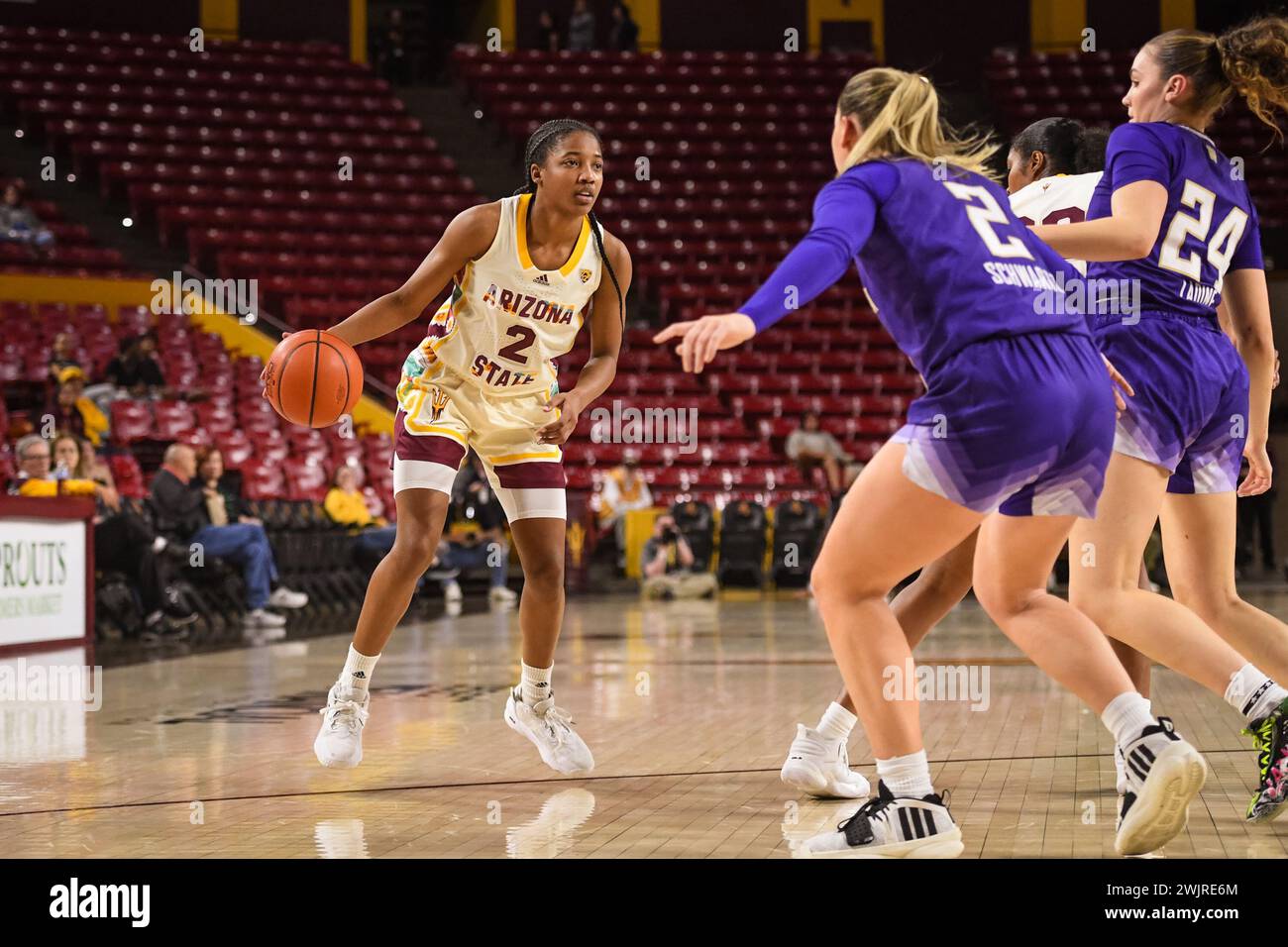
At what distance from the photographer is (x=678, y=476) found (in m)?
15.2

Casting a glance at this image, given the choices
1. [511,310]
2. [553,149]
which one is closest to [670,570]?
[511,310]

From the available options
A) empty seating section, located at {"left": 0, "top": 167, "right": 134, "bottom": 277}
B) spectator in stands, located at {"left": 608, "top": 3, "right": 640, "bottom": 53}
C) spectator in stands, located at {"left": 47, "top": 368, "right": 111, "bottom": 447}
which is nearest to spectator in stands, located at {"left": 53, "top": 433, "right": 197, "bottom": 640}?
spectator in stands, located at {"left": 47, "top": 368, "right": 111, "bottom": 447}

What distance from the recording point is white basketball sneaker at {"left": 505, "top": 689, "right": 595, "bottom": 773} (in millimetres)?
4215

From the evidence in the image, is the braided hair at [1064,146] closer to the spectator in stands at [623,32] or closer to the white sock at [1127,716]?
the white sock at [1127,716]

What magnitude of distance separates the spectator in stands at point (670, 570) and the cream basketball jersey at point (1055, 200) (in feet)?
31.4

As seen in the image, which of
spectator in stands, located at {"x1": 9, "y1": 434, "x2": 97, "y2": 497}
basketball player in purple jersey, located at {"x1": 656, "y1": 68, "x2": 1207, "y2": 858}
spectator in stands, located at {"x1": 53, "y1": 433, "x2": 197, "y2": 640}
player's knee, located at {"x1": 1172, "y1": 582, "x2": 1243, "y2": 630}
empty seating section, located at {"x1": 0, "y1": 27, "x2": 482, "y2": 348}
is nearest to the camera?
basketball player in purple jersey, located at {"x1": 656, "y1": 68, "x2": 1207, "y2": 858}

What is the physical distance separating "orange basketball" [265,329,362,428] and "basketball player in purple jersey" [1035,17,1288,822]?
184cm

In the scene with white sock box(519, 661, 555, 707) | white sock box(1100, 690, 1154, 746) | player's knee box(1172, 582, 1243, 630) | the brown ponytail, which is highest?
the brown ponytail

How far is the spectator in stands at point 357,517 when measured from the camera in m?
11.7

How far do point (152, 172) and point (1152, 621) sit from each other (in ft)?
56.7

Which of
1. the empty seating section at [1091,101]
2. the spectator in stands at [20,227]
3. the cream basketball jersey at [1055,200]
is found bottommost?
the cream basketball jersey at [1055,200]

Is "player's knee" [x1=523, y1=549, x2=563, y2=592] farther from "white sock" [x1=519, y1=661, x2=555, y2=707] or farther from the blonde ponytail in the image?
the blonde ponytail

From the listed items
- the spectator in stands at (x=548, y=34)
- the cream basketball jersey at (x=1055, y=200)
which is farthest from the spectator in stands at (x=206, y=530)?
the spectator in stands at (x=548, y=34)
